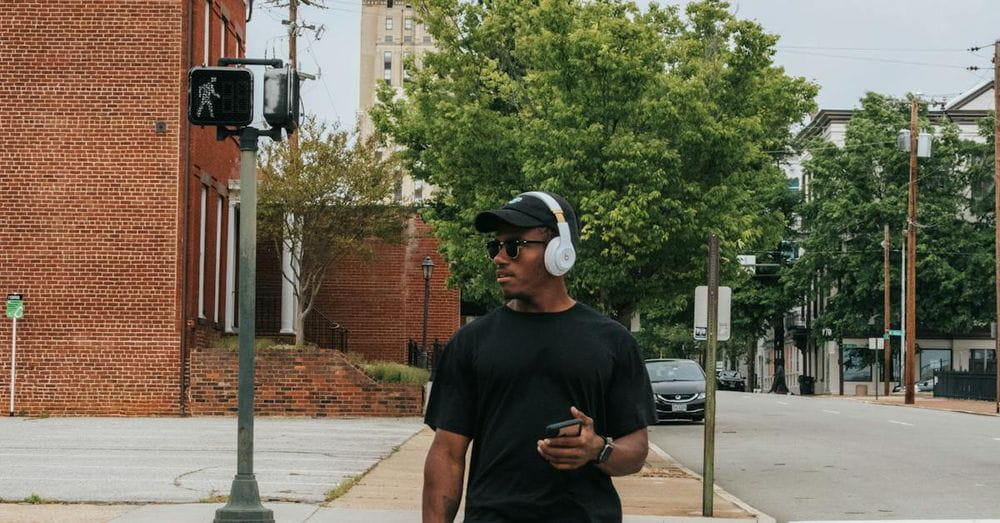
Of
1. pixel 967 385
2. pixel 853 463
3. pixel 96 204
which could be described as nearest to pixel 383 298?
pixel 96 204

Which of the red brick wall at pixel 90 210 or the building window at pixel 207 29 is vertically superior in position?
the building window at pixel 207 29

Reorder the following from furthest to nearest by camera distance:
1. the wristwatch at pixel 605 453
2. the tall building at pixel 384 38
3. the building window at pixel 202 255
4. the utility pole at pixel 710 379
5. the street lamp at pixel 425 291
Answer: the tall building at pixel 384 38 < the street lamp at pixel 425 291 < the building window at pixel 202 255 < the utility pole at pixel 710 379 < the wristwatch at pixel 605 453

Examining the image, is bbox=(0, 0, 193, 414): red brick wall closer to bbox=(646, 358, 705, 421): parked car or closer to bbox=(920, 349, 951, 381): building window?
bbox=(646, 358, 705, 421): parked car

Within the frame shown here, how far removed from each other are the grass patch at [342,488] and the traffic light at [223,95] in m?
3.82

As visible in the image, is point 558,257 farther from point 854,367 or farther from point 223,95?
point 854,367

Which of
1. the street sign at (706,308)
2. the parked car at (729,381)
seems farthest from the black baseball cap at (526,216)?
the parked car at (729,381)

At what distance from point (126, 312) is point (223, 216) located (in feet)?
Result: 17.4

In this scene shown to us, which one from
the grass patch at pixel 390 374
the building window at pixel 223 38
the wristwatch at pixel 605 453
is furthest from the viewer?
the building window at pixel 223 38

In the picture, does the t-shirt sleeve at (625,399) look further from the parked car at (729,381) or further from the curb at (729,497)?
the parked car at (729,381)

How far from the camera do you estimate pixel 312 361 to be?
25469mm

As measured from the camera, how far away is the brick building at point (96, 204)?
24281 mm

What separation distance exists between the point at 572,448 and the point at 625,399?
37 centimetres

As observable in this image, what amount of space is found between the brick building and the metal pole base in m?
13.9

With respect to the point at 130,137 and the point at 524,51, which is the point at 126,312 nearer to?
the point at 130,137
